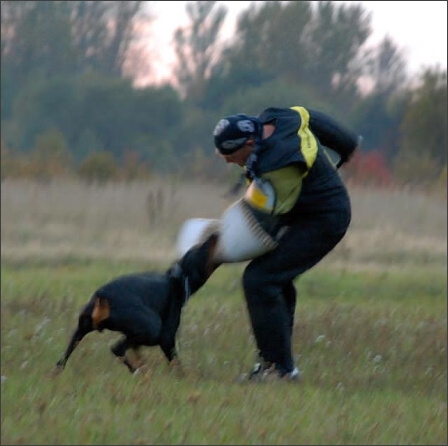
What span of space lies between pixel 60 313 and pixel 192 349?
1.79 m

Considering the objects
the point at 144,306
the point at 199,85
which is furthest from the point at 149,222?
the point at 199,85

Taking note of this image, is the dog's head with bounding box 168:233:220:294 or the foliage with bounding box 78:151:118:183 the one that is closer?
the dog's head with bounding box 168:233:220:294

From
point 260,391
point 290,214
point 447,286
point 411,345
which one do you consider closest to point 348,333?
point 411,345

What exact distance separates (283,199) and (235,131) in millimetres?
466

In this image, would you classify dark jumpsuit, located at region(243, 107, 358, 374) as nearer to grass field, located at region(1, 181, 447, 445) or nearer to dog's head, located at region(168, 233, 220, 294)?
dog's head, located at region(168, 233, 220, 294)

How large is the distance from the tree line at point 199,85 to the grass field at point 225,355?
589 inches

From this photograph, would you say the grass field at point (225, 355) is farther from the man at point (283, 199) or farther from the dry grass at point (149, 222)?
the man at point (283, 199)

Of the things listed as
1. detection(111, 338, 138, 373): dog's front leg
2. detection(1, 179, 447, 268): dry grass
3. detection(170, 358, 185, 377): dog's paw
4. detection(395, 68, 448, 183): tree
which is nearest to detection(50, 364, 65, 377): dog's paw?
detection(111, 338, 138, 373): dog's front leg

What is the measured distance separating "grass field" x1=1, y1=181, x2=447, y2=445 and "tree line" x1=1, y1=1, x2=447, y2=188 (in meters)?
15.0

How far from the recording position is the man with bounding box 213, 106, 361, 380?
6602 millimetres

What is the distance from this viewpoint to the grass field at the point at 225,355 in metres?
5.37

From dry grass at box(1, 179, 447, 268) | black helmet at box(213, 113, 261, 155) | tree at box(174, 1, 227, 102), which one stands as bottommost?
tree at box(174, 1, 227, 102)

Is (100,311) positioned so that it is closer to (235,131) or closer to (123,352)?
(123,352)

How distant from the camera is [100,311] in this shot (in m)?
6.73
